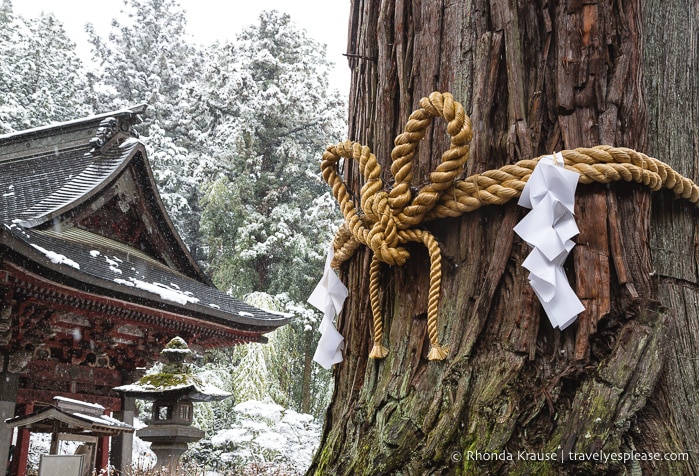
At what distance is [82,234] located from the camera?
691 cm

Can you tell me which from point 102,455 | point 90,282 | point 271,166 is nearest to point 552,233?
point 90,282

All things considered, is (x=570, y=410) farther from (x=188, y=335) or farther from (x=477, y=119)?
(x=188, y=335)

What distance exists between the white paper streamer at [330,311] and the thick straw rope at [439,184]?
0.47 ft

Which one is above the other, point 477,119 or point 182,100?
point 182,100

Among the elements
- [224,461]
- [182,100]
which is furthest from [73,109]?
[224,461]

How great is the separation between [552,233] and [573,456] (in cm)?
30

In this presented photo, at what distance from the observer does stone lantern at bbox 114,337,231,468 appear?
21.3 feet

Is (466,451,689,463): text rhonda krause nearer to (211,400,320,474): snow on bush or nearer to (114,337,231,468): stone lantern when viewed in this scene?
(114,337,231,468): stone lantern

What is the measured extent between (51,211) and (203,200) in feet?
25.5

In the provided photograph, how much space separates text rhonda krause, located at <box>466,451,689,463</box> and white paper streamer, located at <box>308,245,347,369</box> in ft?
1.23

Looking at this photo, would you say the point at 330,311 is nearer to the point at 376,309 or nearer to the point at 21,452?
the point at 376,309

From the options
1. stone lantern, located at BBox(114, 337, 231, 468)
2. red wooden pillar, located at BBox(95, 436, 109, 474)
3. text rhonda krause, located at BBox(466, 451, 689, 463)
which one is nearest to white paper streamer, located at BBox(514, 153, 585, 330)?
text rhonda krause, located at BBox(466, 451, 689, 463)

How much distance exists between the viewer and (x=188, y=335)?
7723mm

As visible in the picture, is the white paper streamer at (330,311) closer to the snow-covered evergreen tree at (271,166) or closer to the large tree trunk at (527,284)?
the large tree trunk at (527,284)
